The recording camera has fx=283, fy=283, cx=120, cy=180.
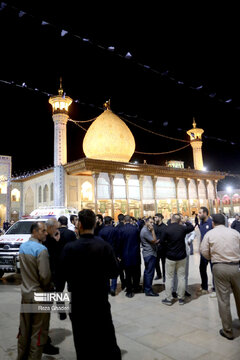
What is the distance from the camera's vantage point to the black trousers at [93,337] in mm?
2371

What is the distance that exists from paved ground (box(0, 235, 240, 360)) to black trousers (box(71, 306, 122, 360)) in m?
1.12

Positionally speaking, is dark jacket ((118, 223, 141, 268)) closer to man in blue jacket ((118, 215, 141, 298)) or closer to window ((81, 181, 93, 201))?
man in blue jacket ((118, 215, 141, 298))

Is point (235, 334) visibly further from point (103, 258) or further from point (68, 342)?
point (103, 258)

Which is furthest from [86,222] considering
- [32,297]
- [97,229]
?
[97,229]

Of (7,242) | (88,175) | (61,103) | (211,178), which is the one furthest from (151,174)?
(7,242)

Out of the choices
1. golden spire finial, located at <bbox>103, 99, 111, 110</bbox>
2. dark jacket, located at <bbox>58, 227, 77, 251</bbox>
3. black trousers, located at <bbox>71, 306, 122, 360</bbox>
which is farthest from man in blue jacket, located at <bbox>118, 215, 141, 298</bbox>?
golden spire finial, located at <bbox>103, 99, 111, 110</bbox>

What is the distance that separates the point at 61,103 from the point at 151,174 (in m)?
11.2

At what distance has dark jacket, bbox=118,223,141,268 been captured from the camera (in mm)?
6422

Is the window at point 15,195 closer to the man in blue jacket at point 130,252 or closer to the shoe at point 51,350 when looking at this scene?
the man in blue jacket at point 130,252

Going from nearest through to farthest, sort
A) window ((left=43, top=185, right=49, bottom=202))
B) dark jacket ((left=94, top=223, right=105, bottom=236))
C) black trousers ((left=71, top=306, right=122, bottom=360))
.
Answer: black trousers ((left=71, top=306, right=122, bottom=360)) < dark jacket ((left=94, top=223, right=105, bottom=236)) < window ((left=43, top=185, right=49, bottom=202))

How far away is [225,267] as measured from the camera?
160 inches

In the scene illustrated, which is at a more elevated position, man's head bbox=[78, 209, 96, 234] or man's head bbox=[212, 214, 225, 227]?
man's head bbox=[78, 209, 96, 234]

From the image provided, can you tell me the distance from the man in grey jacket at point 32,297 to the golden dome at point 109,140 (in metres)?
25.3

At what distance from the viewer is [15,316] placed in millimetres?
4930
